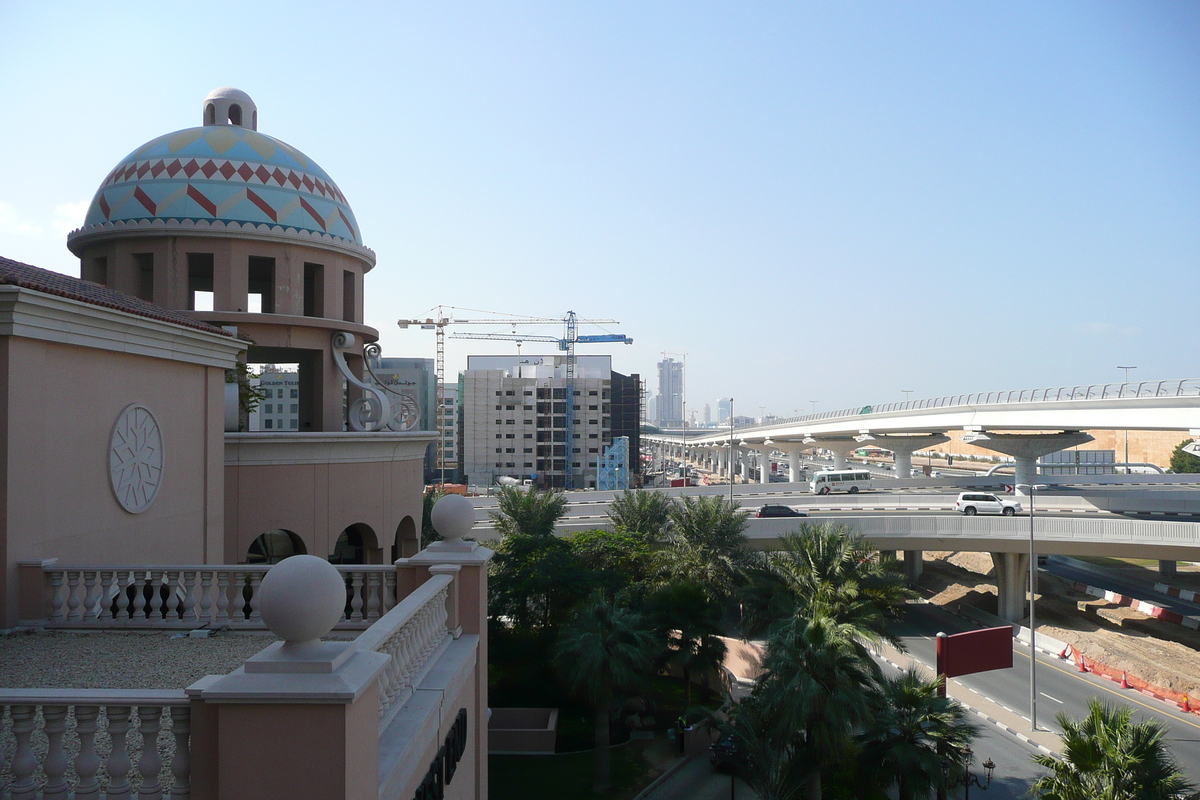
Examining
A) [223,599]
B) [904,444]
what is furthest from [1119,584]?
[223,599]

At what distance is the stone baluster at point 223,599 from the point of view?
30.9ft

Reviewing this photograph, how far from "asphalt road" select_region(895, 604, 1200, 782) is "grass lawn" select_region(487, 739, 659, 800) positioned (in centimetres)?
1232

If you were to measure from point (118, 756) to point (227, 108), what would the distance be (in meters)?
17.8

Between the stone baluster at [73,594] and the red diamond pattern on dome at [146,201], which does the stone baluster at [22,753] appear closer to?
the stone baluster at [73,594]

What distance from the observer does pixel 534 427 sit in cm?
11475

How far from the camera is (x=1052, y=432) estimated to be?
173ft

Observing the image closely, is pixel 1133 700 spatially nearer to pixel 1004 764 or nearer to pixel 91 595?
pixel 1004 764

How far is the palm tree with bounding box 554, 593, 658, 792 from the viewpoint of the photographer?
20.0 m

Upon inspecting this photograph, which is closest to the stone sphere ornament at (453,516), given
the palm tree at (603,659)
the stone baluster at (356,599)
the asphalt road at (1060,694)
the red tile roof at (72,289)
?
the stone baluster at (356,599)

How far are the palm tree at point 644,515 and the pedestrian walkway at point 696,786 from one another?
44.6 ft

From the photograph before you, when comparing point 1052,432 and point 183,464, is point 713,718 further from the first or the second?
point 1052,432

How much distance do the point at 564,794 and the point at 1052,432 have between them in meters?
45.8

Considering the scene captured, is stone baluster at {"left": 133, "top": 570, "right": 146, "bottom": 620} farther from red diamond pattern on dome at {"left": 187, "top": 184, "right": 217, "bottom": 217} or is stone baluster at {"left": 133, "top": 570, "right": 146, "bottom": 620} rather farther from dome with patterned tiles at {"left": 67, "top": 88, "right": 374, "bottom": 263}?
red diamond pattern on dome at {"left": 187, "top": 184, "right": 217, "bottom": 217}

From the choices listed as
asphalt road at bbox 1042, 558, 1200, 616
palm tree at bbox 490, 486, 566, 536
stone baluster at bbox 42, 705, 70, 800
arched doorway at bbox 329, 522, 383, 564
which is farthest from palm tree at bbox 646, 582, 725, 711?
asphalt road at bbox 1042, 558, 1200, 616
